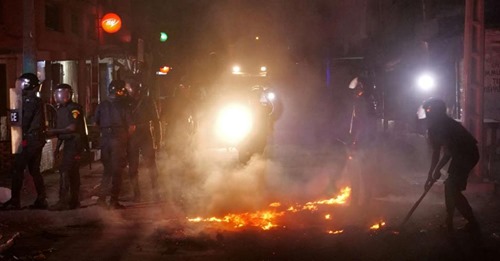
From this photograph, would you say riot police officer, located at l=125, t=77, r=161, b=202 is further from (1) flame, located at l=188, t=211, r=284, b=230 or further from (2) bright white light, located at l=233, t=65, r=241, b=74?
(2) bright white light, located at l=233, t=65, r=241, b=74

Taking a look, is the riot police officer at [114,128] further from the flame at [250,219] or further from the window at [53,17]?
the window at [53,17]

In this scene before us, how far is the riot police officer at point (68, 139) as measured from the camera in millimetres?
8492

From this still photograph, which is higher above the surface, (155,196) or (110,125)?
(110,125)

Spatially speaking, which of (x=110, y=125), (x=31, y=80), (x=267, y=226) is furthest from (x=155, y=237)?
(x=31, y=80)

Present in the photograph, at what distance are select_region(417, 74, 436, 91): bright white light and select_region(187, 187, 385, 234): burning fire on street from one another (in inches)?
316

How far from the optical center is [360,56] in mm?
27469

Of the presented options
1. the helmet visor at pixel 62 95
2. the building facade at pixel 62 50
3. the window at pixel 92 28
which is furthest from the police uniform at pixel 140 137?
the window at pixel 92 28

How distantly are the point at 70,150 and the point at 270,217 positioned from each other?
3.10 metres

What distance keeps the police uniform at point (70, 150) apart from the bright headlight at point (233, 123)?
241 inches

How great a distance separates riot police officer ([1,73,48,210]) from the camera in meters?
8.52

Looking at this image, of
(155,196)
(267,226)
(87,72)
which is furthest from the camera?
(87,72)

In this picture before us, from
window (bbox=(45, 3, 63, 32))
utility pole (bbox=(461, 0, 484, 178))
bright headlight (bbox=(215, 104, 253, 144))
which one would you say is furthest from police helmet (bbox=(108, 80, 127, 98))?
window (bbox=(45, 3, 63, 32))

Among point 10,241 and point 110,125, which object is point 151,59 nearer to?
point 110,125

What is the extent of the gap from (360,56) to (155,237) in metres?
22.0
